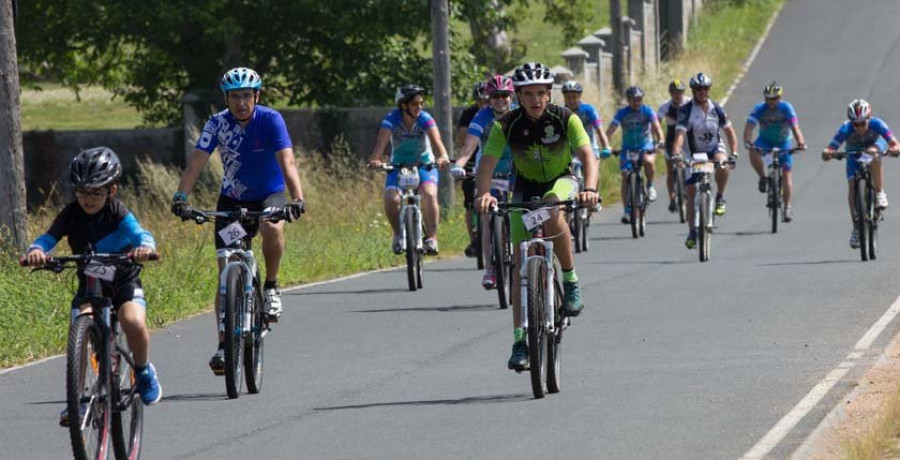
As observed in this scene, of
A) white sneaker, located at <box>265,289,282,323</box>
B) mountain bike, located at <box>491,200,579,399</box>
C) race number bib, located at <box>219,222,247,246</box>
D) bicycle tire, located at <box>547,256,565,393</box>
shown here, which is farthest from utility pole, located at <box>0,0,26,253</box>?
bicycle tire, located at <box>547,256,565,393</box>

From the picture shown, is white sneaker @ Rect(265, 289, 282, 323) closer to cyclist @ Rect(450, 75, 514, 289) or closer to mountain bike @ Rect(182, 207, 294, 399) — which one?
mountain bike @ Rect(182, 207, 294, 399)

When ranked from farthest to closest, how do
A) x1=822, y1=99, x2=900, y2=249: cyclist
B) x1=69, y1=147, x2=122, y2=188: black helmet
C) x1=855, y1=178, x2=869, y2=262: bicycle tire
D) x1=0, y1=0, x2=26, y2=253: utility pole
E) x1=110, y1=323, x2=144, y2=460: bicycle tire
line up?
x1=822, y1=99, x2=900, y2=249: cyclist
x1=855, y1=178, x2=869, y2=262: bicycle tire
x1=0, y1=0, x2=26, y2=253: utility pole
x1=69, y1=147, x2=122, y2=188: black helmet
x1=110, y1=323, x2=144, y2=460: bicycle tire

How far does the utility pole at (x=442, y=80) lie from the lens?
2441 cm

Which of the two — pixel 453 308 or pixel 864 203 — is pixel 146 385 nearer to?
pixel 453 308

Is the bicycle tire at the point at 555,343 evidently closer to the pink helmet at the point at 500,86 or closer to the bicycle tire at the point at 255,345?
the bicycle tire at the point at 255,345

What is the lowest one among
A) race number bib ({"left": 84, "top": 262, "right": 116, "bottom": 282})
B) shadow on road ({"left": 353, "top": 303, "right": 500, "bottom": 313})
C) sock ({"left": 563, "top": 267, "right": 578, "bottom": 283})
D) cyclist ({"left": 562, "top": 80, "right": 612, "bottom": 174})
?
shadow on road ({"left": 353, "top": 303, "right": 500, "bottom": 313})

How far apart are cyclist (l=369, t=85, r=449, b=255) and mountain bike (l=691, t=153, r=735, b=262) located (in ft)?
10.7

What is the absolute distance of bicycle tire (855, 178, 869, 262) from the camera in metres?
18.7

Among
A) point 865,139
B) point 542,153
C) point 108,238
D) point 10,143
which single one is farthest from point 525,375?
point 865,139

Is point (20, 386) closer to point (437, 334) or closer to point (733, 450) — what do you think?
point (437, 334)

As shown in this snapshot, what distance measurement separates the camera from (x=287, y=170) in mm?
11312

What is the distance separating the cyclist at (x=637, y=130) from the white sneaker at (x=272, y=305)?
1309cm

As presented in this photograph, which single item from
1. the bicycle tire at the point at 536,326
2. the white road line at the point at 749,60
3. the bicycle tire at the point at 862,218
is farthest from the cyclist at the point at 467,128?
the white road line at the point at 749,60

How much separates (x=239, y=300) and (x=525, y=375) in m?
1.92
